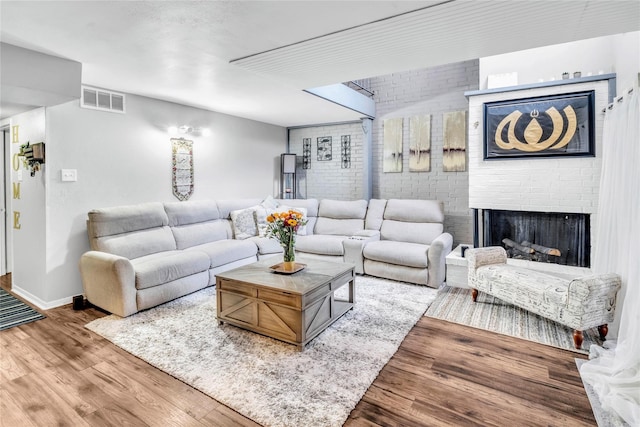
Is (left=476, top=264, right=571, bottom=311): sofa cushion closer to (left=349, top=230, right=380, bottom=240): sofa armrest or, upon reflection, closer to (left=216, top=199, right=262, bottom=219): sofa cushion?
(left=349, top=230, right=380, bottom=240): sofa armrest

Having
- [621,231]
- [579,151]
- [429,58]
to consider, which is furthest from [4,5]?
[579,151]

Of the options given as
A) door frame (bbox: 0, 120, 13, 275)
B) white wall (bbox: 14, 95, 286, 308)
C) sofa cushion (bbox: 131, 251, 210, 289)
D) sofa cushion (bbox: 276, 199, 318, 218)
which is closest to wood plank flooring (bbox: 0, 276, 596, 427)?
sofa cushion (bbox: 131, 251, 210, 289)

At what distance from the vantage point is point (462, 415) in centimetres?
181

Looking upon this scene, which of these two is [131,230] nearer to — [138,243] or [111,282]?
[138,243]

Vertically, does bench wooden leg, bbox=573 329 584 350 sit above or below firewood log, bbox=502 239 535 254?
below

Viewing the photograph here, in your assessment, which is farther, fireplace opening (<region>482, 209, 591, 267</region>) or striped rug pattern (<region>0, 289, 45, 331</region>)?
fireplace opening (<region>482, 209, 591, 267</region>)

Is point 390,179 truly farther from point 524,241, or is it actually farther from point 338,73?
point 338,73

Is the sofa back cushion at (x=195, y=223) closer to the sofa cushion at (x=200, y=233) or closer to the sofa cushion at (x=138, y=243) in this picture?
the sofa cushion at (x=200, y=233)

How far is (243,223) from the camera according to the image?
4.82 meters

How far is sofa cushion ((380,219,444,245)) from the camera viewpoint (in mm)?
4504

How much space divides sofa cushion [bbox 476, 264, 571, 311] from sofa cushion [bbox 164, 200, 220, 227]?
343 cm

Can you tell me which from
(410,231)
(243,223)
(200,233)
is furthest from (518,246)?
(200,233)

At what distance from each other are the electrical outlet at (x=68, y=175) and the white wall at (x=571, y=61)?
4.78 meters

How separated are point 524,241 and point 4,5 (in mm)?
5010
